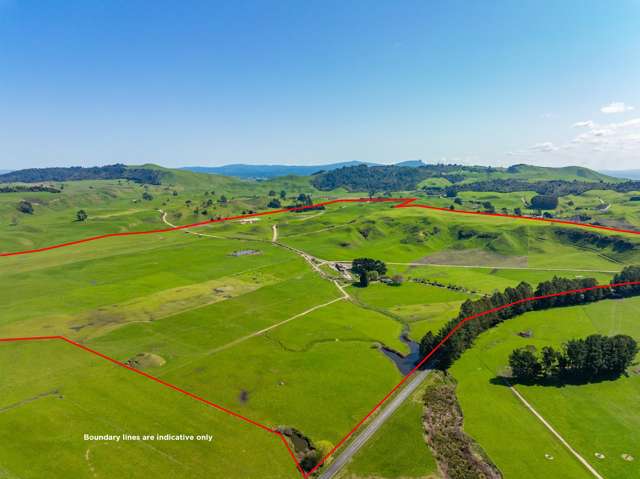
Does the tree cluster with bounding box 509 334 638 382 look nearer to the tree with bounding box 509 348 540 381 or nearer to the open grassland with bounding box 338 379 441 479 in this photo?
the tree with bounding box 509 348 540 381

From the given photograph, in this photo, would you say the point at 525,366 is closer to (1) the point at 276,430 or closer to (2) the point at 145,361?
(1) the point at 276,430

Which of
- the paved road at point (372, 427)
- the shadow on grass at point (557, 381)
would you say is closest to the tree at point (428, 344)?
the paved road at point (372, 427)

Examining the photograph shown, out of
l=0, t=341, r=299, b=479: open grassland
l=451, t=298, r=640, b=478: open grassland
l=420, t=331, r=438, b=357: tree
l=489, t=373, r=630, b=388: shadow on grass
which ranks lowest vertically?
l=451, t=298, r=640, b=478: open grassland

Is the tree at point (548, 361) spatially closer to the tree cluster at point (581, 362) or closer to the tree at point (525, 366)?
the tree cluster at point (581, 362)

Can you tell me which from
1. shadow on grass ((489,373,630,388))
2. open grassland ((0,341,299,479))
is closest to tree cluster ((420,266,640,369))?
shadow on grass ((489,373,630,388))

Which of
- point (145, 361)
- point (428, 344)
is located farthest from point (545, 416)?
point (145, 361)

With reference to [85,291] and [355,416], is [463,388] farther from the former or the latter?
[85,291]
